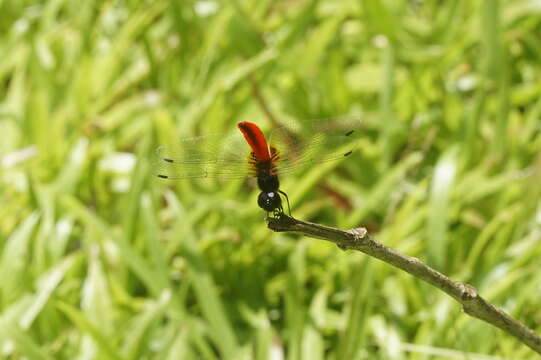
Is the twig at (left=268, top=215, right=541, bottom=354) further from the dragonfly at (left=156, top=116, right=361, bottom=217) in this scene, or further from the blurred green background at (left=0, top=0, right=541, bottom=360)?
the blurred green background at (left=0, top=0, right=541, bottom=360)

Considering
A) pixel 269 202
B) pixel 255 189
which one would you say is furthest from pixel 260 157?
pixel 255 189

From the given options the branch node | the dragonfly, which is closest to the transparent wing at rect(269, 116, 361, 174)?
the dragonfly

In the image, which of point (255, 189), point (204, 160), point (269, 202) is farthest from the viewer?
point (255, 189)

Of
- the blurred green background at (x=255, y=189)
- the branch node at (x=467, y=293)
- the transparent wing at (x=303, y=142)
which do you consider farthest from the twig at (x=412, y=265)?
the blurred green background at (x=255, y=189)

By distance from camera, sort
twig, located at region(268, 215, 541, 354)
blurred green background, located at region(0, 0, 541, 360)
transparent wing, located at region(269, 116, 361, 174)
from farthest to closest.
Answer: blurred green background, located at region(0, 0, 541, 360) < transparent wing, located at region(269, 116, 361, 174) < twig, located at region(268, 215, 541, 354)

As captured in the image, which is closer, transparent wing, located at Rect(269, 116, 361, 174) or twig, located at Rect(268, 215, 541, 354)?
twig, located at Rect(268, 215, 541, 354)

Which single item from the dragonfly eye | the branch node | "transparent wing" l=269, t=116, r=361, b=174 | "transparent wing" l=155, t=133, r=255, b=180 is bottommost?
the dragonfly eye

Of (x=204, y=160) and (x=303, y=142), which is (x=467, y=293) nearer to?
(x=303, y=142)
